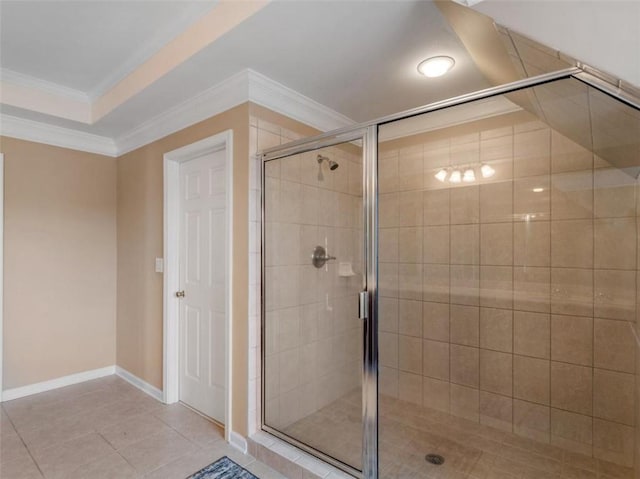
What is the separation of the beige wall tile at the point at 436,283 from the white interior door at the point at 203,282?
1512 millimetres

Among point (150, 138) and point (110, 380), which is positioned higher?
point (150, 138)

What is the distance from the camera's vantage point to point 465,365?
2457 millimetres

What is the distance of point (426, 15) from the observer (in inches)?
61.4

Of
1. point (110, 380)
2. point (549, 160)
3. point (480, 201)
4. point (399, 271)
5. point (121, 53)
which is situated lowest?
point (110, 380)

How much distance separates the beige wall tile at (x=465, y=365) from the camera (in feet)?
7.93

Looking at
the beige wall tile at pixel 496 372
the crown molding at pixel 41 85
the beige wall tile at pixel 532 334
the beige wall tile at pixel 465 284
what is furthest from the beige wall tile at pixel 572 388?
the crown molding at pixel 41 85

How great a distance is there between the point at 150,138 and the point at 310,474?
2.93m

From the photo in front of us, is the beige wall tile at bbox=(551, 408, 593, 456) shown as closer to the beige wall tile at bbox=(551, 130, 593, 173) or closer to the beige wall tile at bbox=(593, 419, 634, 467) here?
the beige wall tile at bbox=(593, 419, 634, 467)

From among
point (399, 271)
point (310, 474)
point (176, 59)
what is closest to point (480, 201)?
point (399, 271)

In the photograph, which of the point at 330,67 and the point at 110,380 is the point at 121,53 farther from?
the point at 110,380

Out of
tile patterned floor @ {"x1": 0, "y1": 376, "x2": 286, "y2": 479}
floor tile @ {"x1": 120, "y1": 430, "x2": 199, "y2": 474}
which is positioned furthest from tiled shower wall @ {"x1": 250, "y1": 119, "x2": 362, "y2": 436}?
floor tile @ {"x1": 120, "y1": 430, "x2": 199, "y2": 474}

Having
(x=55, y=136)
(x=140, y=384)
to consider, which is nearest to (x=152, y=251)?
(x=140, y=384)

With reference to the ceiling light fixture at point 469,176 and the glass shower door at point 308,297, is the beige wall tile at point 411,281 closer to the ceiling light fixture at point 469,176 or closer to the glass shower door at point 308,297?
the glass shower door at point 308,297

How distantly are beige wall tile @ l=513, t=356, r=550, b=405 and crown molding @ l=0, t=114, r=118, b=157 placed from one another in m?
4.12
